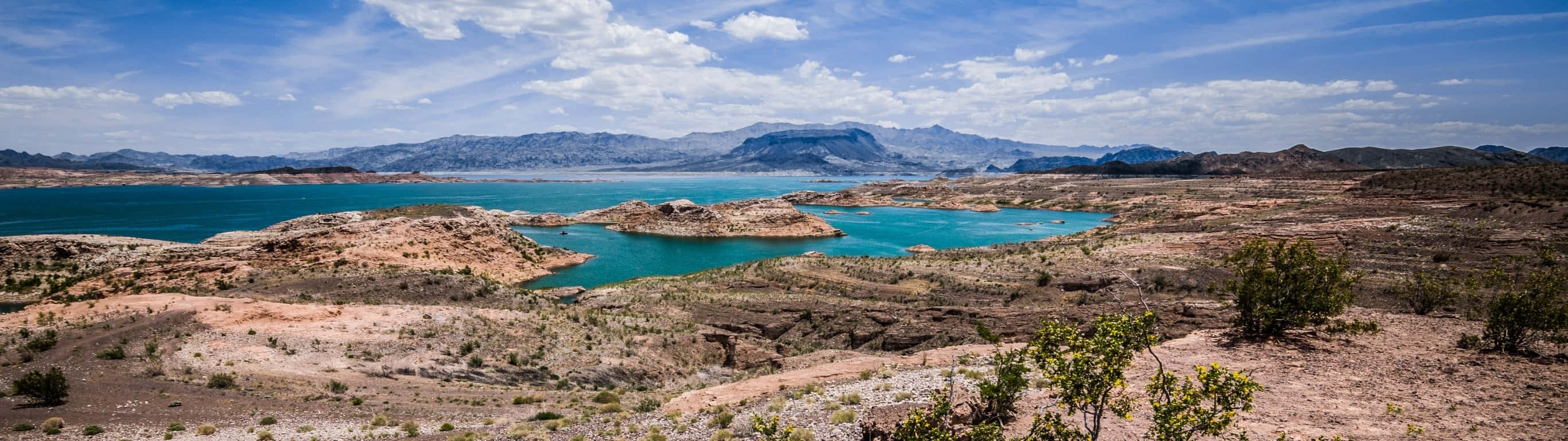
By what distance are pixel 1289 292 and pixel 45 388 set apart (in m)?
32.4

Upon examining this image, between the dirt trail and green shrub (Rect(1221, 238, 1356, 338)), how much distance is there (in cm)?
689

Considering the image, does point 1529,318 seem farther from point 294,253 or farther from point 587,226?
point 587,226

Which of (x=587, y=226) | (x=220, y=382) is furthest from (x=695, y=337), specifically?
(x=587, y=226)

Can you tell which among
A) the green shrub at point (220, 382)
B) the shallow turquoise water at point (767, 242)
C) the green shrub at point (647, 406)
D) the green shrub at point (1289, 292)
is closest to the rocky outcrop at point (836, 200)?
the shallow turquoise water at point (767, 242)

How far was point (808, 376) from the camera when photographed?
63.2 ft

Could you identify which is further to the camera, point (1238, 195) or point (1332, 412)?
point (1238, 195)

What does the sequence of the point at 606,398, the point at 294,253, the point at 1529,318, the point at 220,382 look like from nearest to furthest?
the point at 1529,318 → the point at 220,382 → the point at 606,398 → the point at 294,253

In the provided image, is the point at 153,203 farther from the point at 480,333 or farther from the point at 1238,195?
the point at 1238,195

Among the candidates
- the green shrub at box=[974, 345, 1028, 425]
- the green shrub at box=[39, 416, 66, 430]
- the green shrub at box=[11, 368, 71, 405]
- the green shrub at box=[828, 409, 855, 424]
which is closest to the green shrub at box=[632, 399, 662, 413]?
the green shrub at box=[828, 409, 855, 424]

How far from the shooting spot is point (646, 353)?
25.1 metres

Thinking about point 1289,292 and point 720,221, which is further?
point 720,221

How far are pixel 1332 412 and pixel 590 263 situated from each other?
5553cm

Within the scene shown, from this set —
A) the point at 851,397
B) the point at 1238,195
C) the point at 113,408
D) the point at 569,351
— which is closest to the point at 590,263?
the point at 569,351

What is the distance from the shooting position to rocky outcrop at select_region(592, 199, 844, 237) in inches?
Answer: 3356
